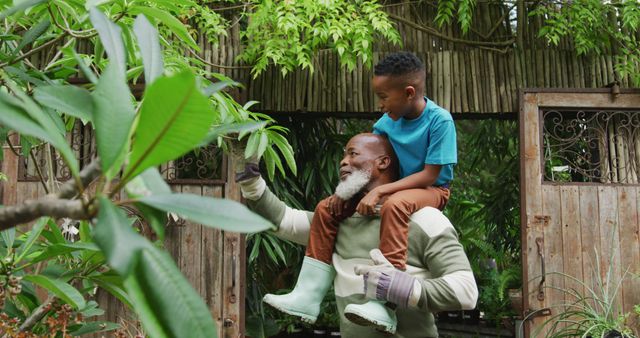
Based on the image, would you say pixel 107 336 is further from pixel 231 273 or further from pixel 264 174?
pixel 264 174

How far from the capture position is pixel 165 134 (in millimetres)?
741

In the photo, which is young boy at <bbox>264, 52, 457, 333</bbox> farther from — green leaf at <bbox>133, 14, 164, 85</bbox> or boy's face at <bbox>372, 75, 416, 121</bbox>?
green leaf at <bbox>133, 14, 164, 85</bbox>

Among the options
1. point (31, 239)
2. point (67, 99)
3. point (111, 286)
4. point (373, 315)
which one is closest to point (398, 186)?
point (373, 315)

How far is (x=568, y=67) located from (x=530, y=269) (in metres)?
1.41

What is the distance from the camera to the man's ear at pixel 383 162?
2.39 metres

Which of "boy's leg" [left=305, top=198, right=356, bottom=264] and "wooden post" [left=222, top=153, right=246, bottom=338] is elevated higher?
"boy's leg" [left=305, top=198, right=356, bottom=264]

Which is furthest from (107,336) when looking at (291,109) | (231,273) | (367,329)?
(367,329)

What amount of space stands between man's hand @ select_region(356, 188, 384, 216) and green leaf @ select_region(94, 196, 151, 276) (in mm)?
1554

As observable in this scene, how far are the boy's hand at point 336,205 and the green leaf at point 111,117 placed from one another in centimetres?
159

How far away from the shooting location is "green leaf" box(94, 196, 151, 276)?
0.67 metres

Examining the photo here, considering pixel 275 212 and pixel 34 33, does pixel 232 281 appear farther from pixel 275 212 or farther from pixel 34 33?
pixel 34 33

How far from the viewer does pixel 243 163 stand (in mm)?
2336

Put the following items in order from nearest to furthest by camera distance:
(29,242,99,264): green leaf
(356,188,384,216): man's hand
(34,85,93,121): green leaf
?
(34,85,93,121): green leaf, (29,242,99,264): green leaf, (356,188,384,216): man's hand

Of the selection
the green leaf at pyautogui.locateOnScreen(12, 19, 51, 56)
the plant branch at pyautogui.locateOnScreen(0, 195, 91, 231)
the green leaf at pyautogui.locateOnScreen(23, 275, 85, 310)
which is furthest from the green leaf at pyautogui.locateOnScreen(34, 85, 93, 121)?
the green leaf at pyautogui.locateOnScreen(12, 19, 51, 56)
